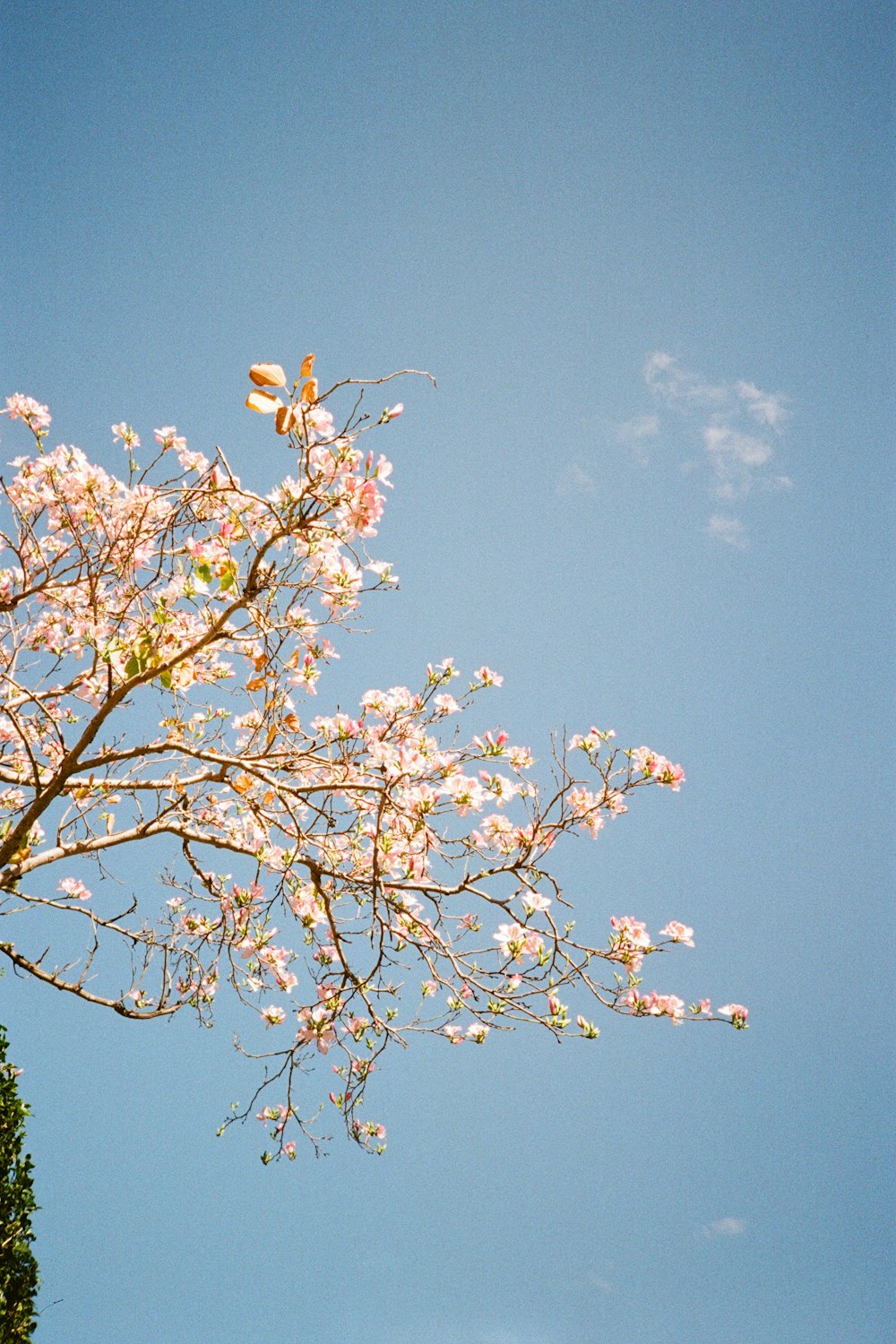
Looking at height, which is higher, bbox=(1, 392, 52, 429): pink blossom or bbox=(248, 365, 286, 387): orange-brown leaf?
bbox=(1, 392, 52, 429): pink blossom

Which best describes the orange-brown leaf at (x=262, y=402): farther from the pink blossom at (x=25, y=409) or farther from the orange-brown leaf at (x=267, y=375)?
the pink blossom at (x=25, y=409)

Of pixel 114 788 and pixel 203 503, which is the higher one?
pixel 203 503

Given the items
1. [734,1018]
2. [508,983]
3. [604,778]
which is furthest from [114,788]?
[734,1018]

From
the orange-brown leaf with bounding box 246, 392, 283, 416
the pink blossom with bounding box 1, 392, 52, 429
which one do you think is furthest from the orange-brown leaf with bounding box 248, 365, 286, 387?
the pink blossom with bounding box 1, 392, 52, 429

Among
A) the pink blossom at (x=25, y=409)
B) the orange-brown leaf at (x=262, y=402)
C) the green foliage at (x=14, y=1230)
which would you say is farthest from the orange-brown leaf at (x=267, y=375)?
the green foliage at (x=14, y=1230)

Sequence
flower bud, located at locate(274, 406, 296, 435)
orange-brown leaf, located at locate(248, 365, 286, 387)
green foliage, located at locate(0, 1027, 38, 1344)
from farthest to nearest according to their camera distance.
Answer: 1. green foliage, located at locate(0, 1027, 38, 1344)
2. flower bud, located at locate(274, 406, 296, 435)
3. orange-brown leaf, located at locate(248, 365, 286, 387)

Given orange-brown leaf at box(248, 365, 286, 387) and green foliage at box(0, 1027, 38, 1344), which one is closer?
orange-brown leaf at box(248, 365, 286, 387)

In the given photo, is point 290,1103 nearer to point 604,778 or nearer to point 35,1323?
point 35,1323

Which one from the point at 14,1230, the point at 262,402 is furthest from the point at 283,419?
the point at 14,1230

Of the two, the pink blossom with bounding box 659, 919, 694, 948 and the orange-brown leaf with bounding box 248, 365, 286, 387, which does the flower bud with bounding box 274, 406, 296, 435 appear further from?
the pink blossom with bounding box 659, 919, 694, 948

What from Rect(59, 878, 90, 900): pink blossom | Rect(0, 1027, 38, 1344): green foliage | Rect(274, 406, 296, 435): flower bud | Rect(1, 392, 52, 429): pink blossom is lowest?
Rect(0, 1027, 38, 1344): green foliage

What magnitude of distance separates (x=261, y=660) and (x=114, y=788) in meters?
1.04

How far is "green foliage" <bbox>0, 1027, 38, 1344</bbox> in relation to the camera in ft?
11.4

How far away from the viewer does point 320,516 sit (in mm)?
2898
